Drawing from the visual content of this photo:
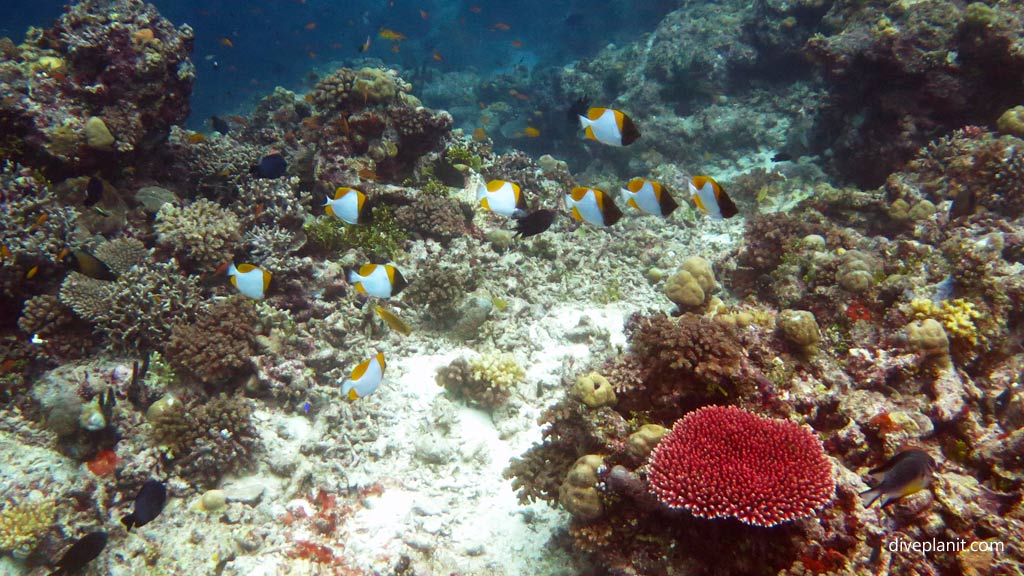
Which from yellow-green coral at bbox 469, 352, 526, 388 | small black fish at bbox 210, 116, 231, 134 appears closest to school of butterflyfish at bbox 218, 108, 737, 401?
yellow-green coral at bbox 469, 352, 526, 388

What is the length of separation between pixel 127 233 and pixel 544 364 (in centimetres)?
609

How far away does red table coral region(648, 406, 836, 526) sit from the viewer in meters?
2.58

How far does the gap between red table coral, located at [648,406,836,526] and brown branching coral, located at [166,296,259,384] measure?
4732mm

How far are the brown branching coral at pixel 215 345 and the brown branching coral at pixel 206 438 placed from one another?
474mm

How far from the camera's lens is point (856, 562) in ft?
8.85

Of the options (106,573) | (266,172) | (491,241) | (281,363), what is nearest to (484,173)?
(491,241)

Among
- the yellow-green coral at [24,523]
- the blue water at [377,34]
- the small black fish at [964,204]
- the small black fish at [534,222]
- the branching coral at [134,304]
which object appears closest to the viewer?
the yellow-green coral at [24,523]

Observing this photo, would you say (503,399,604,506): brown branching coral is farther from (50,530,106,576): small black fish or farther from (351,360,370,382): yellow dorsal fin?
(50,530,106,576): small black fish

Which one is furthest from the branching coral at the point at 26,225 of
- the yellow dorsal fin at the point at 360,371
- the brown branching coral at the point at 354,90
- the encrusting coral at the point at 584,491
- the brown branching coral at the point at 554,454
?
the encrusting coral at the point at 584,491

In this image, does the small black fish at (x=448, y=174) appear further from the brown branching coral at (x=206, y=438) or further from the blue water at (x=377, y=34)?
the blue water at (x=377, y=34)

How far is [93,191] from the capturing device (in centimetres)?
594

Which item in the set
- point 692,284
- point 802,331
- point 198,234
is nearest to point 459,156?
point 198,234

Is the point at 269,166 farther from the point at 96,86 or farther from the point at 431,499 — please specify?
the point at 431,499

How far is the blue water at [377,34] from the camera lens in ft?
95.9
